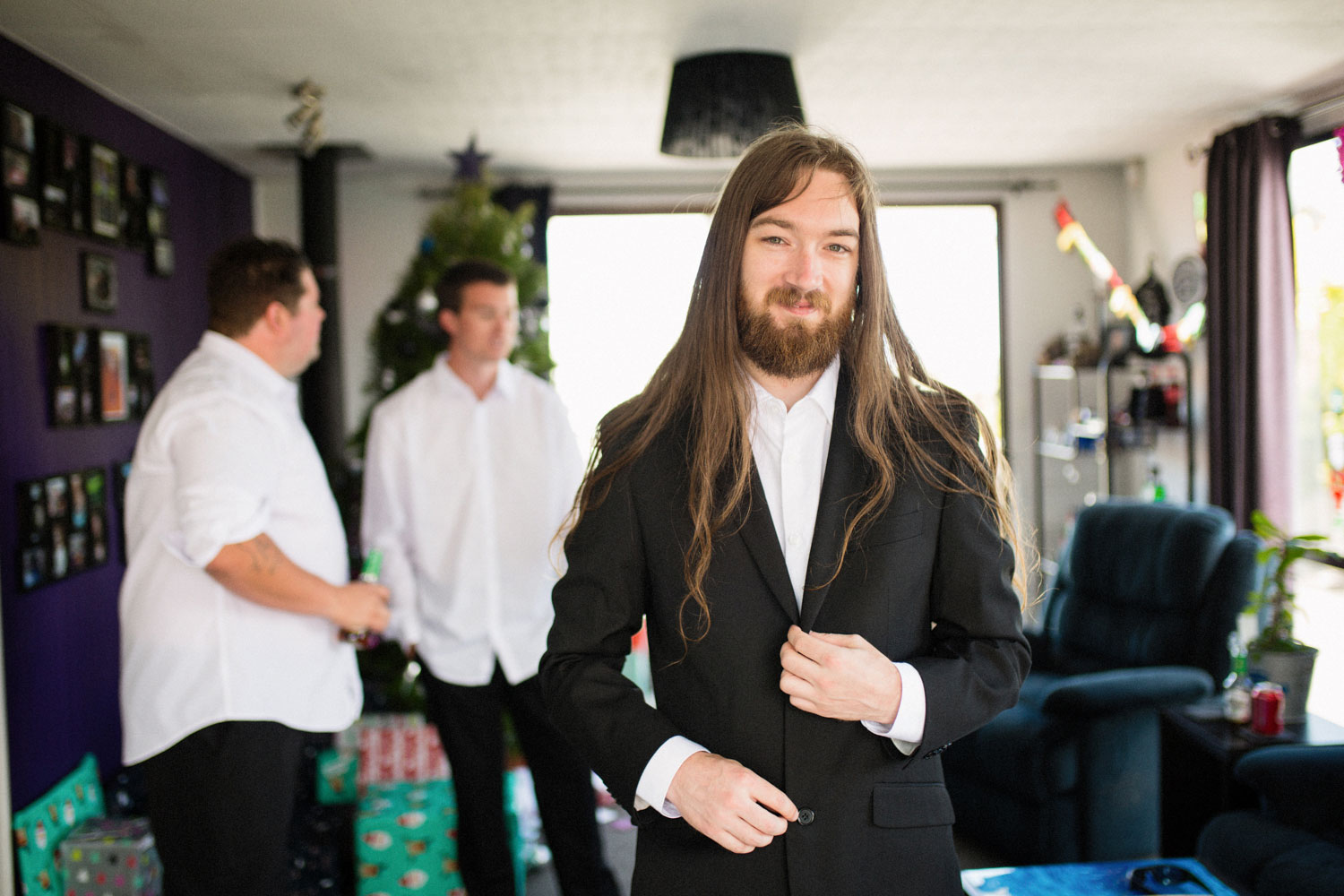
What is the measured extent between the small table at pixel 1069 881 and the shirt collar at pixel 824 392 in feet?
3.30

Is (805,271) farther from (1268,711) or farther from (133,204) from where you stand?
(133,204)

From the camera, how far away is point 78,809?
2926mm

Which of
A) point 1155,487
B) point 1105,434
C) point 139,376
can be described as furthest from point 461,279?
point 1105,434

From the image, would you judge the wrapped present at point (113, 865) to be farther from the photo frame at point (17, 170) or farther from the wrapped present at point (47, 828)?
the photo frame at point (17, 170)

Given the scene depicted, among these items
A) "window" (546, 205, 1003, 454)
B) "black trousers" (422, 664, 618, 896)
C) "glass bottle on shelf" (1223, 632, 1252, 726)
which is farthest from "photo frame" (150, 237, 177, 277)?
"glass bottle on shelf" (1223, 632, 1252, 726)

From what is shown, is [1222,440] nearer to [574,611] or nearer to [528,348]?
[528,348]

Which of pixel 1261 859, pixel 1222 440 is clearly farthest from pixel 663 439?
pixel 1222 440

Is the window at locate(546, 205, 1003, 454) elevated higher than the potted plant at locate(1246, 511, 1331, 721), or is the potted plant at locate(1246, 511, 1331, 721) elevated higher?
the window at locate(546, 205, 1003, 454)

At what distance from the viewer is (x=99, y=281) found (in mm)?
3455

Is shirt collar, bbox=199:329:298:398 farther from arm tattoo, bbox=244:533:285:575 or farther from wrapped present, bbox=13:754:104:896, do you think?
wrapped present, bbox=13:754:104:896

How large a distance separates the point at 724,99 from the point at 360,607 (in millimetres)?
1983

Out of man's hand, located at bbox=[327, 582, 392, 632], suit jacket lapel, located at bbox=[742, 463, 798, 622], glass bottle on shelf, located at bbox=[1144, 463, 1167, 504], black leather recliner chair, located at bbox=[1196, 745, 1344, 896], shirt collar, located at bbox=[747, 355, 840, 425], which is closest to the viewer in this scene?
suit jacket lapel, located at bbox=[742, 463, 798, 622]

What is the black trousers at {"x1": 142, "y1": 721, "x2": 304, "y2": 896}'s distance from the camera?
1.78m

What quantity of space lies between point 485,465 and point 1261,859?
194cm
